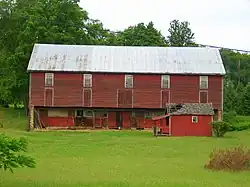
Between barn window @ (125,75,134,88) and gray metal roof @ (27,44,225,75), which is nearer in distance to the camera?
gray metal roof @ (27,44,225,75)

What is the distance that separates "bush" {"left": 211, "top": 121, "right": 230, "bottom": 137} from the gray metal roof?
1249 cm

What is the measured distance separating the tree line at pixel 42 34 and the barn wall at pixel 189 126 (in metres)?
22.9

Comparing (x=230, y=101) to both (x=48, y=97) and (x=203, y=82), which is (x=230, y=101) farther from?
(x=48, y=97)

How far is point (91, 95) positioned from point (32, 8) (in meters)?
16.1

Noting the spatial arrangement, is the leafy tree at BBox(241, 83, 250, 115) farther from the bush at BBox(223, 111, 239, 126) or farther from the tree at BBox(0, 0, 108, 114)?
the tree at BBox(0, 0, 108, 114)

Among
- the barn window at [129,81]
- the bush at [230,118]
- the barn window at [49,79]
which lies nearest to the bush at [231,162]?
the barn window at [129,81]

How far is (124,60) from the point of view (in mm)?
62750

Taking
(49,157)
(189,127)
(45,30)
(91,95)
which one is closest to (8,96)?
(45,30)

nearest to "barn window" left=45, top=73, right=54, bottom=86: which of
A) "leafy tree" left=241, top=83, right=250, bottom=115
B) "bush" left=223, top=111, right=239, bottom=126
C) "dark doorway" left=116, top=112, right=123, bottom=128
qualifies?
"dark doorway" left=116, top=112, right=123, bottom=128

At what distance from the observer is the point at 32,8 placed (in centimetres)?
6981

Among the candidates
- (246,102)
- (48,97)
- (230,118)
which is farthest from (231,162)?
(246,102)

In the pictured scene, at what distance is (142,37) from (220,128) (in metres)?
34.7

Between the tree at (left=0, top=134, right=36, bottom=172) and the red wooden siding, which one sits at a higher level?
the red wooden siding

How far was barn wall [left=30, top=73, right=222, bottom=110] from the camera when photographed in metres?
60.4
